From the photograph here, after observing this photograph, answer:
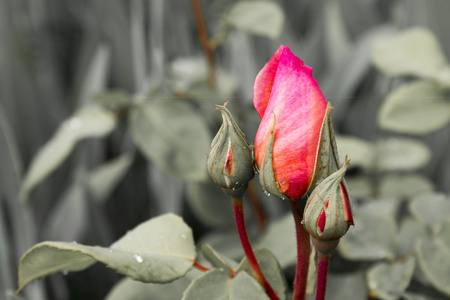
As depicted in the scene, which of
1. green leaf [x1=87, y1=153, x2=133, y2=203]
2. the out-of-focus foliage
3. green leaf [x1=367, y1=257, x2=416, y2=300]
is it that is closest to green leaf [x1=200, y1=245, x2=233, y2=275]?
the out-of-focus foliage

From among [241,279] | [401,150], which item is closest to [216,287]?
[241,279]

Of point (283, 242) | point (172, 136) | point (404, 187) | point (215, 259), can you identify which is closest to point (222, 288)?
point (215, 259)

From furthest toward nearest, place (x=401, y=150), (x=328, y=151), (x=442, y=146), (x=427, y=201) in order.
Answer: (x=442, y=146) < (x=401, y=150) < (x=427, y=201) < (x=328, y=151)

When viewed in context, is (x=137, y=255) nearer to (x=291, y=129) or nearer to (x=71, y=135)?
(x=291, y=129)

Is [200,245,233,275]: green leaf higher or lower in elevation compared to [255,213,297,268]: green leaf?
higher

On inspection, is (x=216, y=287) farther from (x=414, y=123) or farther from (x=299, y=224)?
(x=414, y=123)

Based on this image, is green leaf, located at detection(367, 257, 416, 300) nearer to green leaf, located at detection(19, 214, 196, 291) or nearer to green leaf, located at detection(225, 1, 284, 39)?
green leaf, located at detection(19, 214, 196, 291)
